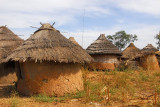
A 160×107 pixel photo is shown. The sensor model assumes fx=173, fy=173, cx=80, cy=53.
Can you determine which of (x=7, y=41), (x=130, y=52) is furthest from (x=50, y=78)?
(x=130, y=52)

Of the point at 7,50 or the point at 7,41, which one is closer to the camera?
the point at 7,50

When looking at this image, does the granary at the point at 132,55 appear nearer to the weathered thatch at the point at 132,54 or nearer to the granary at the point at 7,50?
the weathered thatch at the point at 132,54

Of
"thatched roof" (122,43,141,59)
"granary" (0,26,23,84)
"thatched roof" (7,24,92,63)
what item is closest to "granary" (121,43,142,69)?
"thatched roof" (122,43,141,59)

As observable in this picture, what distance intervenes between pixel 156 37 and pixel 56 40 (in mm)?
22027

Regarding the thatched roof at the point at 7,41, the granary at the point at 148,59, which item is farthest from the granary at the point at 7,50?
the granary at the point at 148,59

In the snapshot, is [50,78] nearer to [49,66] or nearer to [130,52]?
[49,66]

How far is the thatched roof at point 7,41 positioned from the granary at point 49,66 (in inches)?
126

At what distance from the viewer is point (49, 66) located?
19.8ft

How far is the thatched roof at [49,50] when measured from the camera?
A: 19.2ft

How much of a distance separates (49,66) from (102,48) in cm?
749

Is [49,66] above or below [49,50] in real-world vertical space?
below

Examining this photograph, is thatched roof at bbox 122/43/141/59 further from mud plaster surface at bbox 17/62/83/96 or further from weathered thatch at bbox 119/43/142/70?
mud plaster surface at bbox 17/62/83/96

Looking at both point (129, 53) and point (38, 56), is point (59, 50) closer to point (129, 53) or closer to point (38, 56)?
point (38, 56)

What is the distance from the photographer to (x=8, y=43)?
988cm
